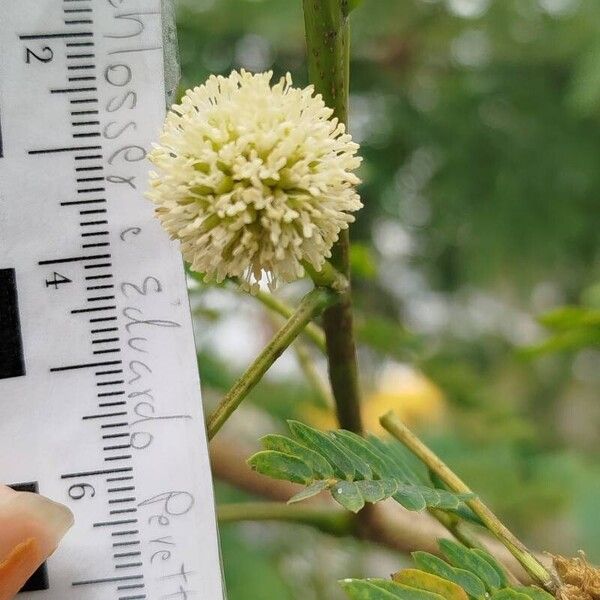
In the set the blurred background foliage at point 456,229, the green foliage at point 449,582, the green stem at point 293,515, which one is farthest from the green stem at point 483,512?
the blurred background foliage at point 456,229

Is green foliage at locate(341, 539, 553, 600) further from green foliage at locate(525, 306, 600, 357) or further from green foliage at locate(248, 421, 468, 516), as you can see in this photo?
green foliage at locate(525, 306, 600, 357)

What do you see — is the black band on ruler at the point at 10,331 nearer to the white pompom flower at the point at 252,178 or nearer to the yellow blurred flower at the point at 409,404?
the white pompom flower at the point at 252,178

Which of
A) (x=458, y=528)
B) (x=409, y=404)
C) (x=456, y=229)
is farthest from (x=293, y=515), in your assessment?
(x=456, y=229)

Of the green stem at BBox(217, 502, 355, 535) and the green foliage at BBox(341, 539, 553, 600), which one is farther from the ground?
the green stem at BBox(217, 502, 355, 535)

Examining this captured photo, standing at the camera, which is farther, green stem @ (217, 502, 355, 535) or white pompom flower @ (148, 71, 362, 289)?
green stem @ (217, 502, 355, 535)

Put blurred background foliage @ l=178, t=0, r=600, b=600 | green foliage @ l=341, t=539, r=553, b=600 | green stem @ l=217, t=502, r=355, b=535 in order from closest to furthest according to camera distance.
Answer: green foliage @ l=341, t=539, r=553, b=600 < green stem @ l=217, t=502, r=355, b=535 < blurred background foliage @ l=178, t=0, r=600, b=600

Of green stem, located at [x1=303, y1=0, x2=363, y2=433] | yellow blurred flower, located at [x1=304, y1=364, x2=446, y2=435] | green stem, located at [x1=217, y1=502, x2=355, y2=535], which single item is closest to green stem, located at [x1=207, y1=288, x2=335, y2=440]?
green stem, located at [x1=303, y1=0, x2=363, y2=433]

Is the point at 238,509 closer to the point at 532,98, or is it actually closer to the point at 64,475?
the point at 64,475
